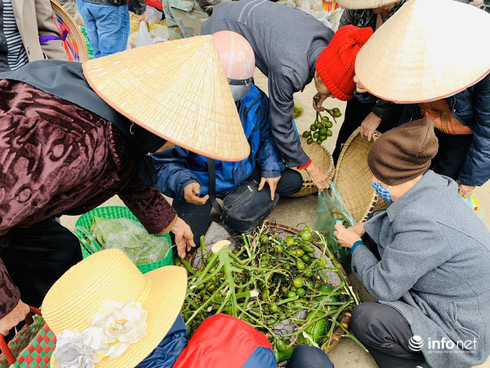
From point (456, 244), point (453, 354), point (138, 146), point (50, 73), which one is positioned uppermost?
point (50, 73)

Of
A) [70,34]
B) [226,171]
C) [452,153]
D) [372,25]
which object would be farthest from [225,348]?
[70,34]

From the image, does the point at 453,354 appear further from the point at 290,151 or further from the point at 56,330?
A: the point at 56,330

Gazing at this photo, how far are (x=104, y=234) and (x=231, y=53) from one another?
48.8 inches

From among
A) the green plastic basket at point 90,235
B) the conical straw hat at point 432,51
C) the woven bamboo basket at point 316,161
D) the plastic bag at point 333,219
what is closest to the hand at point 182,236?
the green plastic basket at point 90,235

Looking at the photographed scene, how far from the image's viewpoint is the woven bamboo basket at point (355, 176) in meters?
2.51

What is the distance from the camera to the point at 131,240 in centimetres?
219

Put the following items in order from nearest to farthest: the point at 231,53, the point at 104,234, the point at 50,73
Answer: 1. the point at 50,73
2. the point at 231,53
3. the point at 104,234

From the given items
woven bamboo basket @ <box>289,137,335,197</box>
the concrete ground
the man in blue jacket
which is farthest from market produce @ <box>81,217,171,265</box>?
woven bamboo basket @ <box>289,137,335,197</box>

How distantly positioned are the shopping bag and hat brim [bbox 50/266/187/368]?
0.72ft

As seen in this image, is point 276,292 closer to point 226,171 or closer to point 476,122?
point 226,171

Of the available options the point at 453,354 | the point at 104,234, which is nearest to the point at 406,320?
the point at 453,354

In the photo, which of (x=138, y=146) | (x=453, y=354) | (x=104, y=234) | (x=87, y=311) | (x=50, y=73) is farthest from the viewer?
(x=104, y=234)

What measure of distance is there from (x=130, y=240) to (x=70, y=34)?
5.08 feet

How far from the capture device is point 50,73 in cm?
127
